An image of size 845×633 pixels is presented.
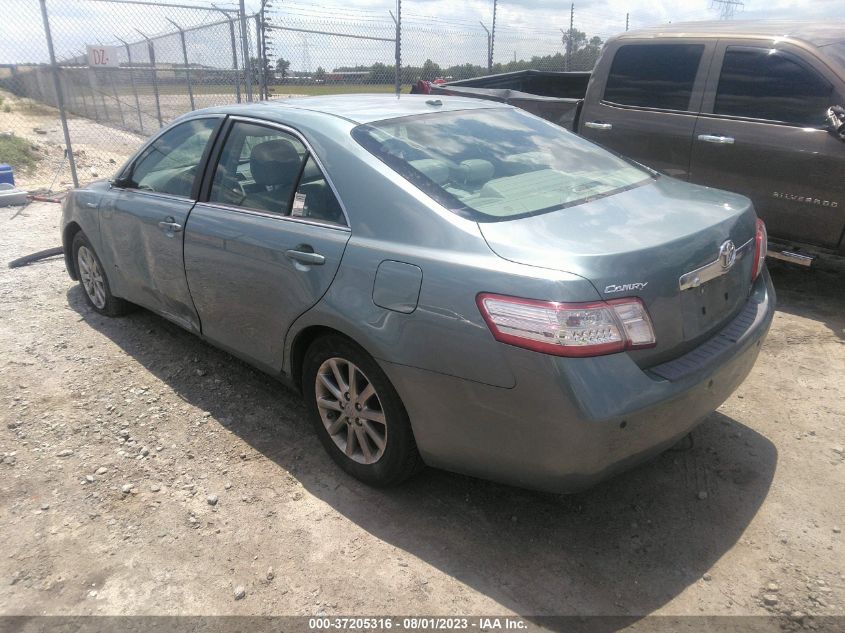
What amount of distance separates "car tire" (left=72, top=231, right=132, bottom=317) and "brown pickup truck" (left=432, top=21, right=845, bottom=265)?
13.7ft

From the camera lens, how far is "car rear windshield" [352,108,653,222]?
262 centimetres

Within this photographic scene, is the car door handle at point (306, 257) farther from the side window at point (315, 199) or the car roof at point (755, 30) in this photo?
the car roof at point (755, 30)

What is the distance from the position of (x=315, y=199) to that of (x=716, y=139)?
11.7 feet

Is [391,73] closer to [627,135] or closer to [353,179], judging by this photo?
[627,135]

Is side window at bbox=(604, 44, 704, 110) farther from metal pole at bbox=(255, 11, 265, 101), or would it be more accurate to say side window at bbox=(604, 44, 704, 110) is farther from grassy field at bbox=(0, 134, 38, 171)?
grassy field at bbox=(0, 134, 38, 171)

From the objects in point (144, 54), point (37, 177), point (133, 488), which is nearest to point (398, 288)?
point (133, 488)

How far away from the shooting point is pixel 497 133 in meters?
3.23

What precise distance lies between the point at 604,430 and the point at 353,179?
1.42 meters

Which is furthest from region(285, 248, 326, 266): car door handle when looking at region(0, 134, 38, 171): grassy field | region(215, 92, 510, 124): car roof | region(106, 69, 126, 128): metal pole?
region(106, 69, 126, 128): metal pole

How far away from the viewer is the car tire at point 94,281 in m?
4.70

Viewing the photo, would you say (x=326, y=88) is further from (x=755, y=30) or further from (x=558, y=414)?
(x=558, y=414)

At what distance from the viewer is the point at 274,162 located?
3.19m

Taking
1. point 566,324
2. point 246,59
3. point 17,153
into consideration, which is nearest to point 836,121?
point 566,324

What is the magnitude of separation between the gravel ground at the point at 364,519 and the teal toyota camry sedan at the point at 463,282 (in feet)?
1.10
